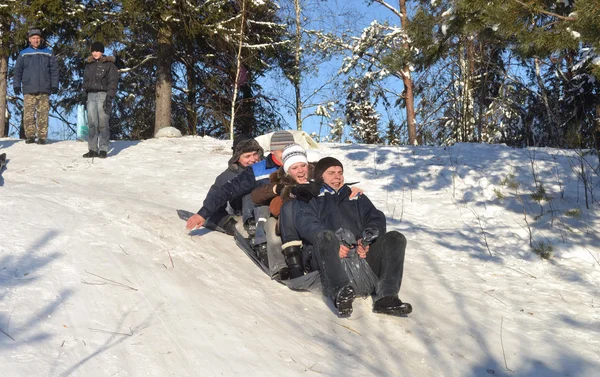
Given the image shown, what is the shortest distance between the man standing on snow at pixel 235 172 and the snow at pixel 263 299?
169mm

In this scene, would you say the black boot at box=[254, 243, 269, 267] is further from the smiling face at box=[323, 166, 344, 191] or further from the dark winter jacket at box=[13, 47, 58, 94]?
the dark winter jacket at box=[13, 47, 58, 94]

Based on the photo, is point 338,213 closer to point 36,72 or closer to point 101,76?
point 101,76

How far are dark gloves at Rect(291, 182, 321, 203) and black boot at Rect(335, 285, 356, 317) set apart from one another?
83cm

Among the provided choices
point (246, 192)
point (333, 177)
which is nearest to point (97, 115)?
point (246, 192)

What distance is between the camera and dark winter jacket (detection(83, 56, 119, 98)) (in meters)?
9.89

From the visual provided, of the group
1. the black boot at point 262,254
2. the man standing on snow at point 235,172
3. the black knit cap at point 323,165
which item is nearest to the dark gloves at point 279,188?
the black knit cap at point 323,165

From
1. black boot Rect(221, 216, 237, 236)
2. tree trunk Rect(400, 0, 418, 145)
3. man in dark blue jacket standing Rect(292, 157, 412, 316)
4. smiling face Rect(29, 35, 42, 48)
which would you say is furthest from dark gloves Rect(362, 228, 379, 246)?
tree trunk Rect(400, 0, 418, 145)

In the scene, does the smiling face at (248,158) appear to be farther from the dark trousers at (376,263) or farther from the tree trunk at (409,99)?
the tree trunk at (409,99)

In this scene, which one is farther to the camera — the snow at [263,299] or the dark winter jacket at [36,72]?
the dark winter jacket at [36,72]

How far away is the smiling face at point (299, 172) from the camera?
4863 millimetres

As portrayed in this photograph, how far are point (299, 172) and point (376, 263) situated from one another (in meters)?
0.98

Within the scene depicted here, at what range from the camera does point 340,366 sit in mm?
3355

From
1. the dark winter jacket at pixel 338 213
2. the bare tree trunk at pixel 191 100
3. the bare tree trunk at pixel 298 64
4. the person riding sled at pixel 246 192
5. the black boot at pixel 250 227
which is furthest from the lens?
the bare tree trunk at pixel 298 64

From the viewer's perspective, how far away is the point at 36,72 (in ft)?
34.5
